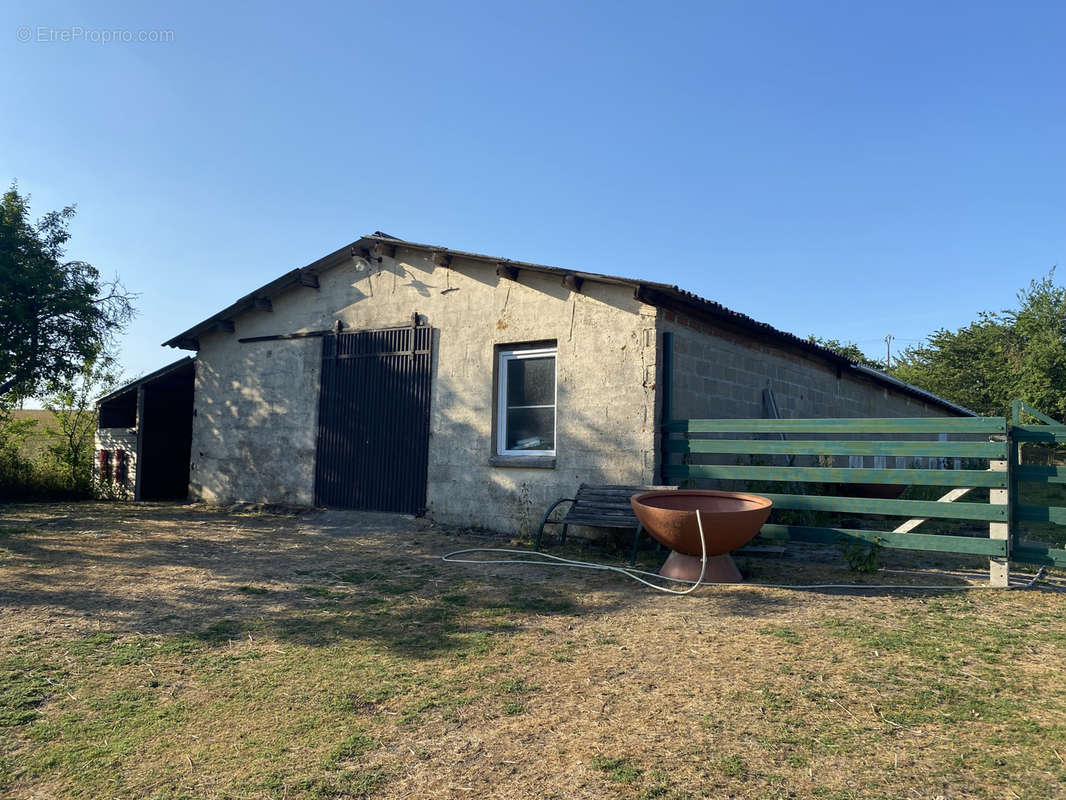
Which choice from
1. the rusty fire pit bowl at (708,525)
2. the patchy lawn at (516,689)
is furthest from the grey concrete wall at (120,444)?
the rusty fire pit bowl at (708,525)

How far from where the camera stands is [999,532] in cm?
623

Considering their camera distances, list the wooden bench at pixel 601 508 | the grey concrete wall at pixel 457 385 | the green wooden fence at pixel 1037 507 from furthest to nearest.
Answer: the grey concrete wall at pixel 457 385
the wooden bench at pixel 601 508
the green wooden fence at pixel 1037 507

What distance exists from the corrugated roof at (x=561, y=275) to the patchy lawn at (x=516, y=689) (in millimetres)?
3386

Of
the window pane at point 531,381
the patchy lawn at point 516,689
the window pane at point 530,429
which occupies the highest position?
the window pane at point 531,381

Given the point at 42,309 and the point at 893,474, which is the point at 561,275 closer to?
the point at 893,474

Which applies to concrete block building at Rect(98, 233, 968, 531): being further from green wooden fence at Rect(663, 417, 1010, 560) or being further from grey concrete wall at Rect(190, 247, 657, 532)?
green wooden fence at Rect(663, 417, 1010, 560)

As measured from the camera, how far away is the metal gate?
401 inches

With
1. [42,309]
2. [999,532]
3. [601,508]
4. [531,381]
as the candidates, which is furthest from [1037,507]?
[42,309]

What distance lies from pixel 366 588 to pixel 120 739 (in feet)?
9.74

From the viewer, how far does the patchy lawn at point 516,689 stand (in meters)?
2.83

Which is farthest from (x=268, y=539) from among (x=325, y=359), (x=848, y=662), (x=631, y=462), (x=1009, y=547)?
(x=1009, y=547)

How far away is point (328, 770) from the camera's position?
2.89 m

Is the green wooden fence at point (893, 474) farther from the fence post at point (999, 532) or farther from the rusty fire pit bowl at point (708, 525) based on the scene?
the rusty fire pit bowl at point (708, 525)

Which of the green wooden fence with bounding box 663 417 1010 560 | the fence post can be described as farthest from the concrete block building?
the fence post
